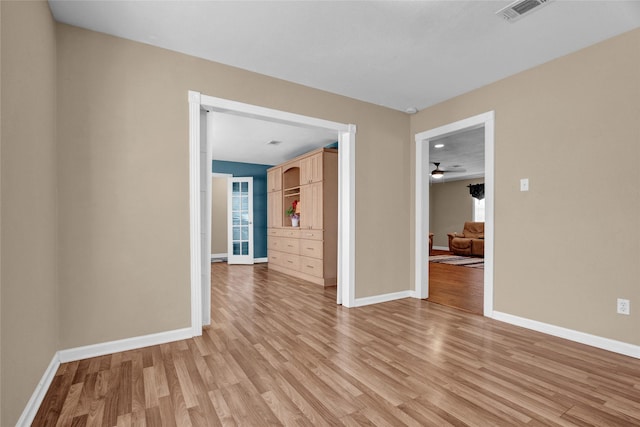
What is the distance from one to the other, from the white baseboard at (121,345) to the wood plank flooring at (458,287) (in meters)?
2.99

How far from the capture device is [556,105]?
2871 millimetres

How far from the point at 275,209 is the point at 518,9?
17.5 ft

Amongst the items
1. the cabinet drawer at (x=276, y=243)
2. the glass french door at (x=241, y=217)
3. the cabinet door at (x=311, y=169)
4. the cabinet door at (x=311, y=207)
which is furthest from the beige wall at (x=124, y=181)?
the glass french door at (x=241, y=217)

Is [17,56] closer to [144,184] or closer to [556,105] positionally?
[144,184]

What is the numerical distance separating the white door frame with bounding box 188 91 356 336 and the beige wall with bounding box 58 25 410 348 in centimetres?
6

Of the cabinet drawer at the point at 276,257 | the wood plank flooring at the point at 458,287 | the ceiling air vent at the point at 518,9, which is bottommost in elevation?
the wood plank flooring at the point at 458,287

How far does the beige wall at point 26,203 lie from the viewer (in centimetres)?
138

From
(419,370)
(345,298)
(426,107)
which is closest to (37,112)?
(419,370)

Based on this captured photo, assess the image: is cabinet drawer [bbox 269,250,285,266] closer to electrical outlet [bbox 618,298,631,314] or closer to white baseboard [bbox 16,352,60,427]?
white baseboard [bbox 16,352,60,427]

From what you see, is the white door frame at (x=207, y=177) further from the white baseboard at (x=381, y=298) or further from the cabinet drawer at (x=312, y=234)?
the cabinet drawer at (x=312, y=234)

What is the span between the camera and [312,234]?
528 cm

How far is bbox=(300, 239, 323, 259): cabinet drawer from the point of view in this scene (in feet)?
16.6

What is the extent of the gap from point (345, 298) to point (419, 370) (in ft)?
5.56

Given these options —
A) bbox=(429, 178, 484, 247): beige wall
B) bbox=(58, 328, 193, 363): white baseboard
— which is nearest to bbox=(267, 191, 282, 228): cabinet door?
bbox=(58, 328, 193, 363): white baseboard
